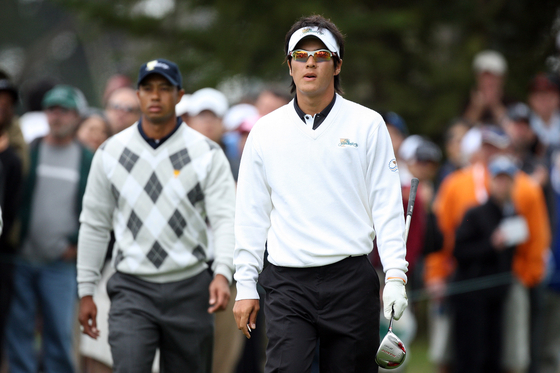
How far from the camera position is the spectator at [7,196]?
746 centimetres

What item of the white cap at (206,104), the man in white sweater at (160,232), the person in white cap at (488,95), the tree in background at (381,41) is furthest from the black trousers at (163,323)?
the tree in background at (381,41)

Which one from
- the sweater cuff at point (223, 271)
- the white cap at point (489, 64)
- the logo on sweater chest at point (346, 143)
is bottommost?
the sweater cuff at point (223, 271)

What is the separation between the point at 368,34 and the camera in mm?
12633

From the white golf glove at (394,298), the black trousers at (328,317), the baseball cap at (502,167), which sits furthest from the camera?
the baseball cap at (502,167)

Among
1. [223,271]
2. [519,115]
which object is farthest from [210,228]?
[519,115]

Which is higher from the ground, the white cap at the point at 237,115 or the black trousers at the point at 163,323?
the white cap at the point at 237,115

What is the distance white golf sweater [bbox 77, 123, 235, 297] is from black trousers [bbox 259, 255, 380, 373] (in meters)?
0.92

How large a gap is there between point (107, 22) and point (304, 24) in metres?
8.55

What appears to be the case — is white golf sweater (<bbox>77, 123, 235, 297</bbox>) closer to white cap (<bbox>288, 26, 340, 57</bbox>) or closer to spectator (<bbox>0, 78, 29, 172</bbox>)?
white cap (<bbox>288, 26, 340, 57</bbox>)

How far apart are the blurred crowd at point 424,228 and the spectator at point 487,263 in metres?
0.01

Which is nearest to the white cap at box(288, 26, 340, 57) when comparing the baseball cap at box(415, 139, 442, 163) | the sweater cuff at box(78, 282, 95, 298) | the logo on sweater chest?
the logo on sweater chest

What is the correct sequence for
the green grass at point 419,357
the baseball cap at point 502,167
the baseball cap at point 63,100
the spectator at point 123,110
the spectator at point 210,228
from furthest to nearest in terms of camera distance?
the green grass at point 419,357
the baseball cap at point 502,167
the spectator at point 123,110
the baseball cap at point 63,100
the spectator at point 210,228

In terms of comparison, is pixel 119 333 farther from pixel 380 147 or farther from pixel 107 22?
pixel 107 22

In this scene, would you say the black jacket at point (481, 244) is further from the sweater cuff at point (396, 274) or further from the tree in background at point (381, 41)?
the sweater cuff at point (396, 274)
